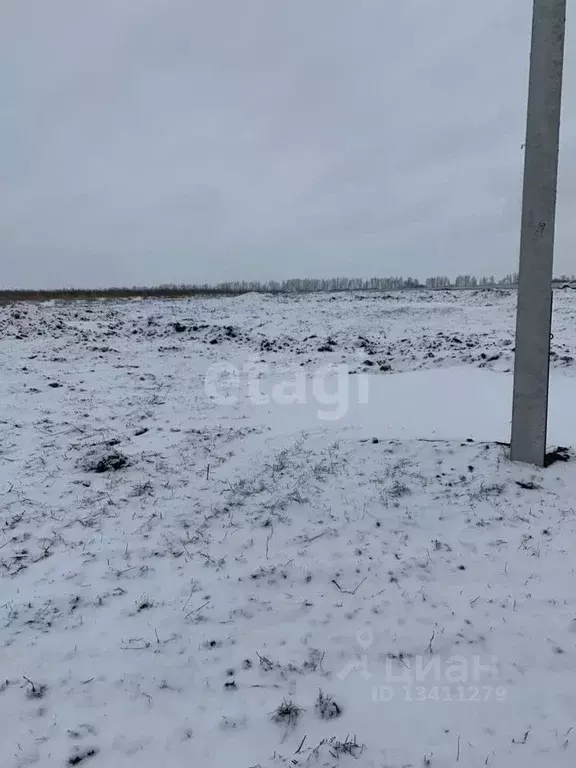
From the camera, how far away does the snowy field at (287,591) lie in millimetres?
2643

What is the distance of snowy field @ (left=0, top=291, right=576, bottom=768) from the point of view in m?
2.64

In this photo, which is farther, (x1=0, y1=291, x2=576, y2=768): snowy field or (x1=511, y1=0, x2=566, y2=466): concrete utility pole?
(x1=511, y1=0, x2=566, y2=466): concrete utility pole

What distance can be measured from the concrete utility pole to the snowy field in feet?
1.93

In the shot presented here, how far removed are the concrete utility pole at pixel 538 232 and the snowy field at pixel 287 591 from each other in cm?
59

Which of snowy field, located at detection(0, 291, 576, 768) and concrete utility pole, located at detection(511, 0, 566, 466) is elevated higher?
concrete utility pole, located at detection(511, 0, 566, 466)

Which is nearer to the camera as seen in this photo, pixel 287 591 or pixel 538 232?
pixel 287 591

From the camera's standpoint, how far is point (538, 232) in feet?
17.3

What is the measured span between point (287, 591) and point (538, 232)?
4.67 m

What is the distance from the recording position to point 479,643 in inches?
127

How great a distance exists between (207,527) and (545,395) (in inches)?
164

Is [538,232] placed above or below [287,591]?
above

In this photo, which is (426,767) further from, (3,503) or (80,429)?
(80,429)

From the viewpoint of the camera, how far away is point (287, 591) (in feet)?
12.7

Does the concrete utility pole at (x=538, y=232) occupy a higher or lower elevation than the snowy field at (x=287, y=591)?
higher
